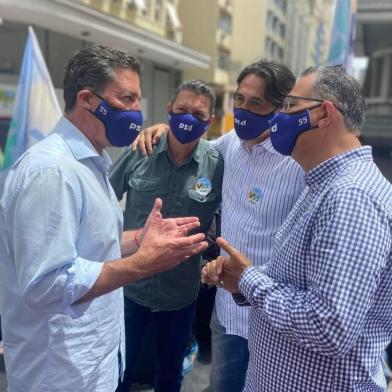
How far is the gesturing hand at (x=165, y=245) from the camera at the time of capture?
1434 millimetres

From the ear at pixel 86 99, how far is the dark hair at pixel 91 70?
22 mm

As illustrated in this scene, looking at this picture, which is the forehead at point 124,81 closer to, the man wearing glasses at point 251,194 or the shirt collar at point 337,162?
the man wearing glasses at point 251,194

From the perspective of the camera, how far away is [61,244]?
1335 millimetres

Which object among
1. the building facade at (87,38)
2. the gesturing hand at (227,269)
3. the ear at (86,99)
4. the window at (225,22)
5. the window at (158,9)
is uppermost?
the window at (225,22)

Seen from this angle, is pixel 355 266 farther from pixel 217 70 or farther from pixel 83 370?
pixel 217 70

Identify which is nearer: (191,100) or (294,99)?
(294,99)

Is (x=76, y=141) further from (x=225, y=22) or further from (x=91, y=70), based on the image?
(x=225, y=22)

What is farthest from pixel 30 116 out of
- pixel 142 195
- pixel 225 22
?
pixel 225 22

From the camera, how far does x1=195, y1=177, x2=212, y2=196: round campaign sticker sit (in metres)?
2.35

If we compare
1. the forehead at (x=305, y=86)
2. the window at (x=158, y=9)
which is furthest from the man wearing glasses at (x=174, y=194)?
the window at (x=158, y=9)

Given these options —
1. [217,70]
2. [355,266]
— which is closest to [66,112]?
[355,266]

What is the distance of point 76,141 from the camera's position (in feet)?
5.03

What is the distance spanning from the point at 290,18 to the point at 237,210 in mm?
44112

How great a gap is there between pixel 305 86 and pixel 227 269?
0.67m
